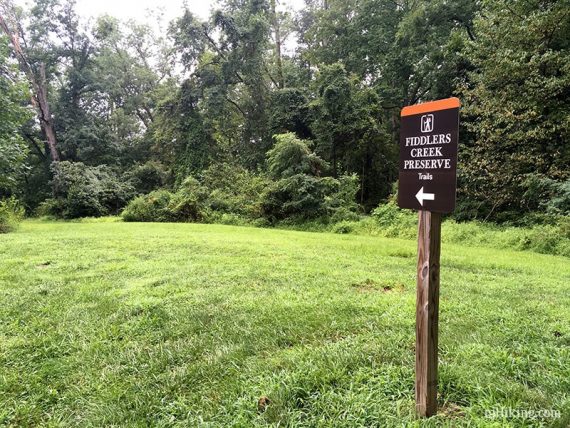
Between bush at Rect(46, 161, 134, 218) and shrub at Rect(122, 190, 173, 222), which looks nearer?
shrub at Rect(122, 190, 173, 222)

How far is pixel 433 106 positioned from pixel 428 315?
1.01 meters

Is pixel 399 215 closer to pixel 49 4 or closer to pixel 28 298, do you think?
pixel 28 298

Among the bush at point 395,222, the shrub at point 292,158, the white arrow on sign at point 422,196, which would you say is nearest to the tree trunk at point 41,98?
the shrub at point 292,158

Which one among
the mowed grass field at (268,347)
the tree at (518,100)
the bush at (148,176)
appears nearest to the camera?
the mowed grass field at (268,347)

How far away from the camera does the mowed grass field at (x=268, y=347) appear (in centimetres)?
197

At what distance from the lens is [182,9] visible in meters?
19.4

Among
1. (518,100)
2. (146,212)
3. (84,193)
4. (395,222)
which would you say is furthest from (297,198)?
(84,193)

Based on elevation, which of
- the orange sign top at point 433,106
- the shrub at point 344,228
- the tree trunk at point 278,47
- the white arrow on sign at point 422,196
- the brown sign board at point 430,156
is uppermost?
the tree trunk at point 278,47

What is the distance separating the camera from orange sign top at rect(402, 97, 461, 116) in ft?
5.49

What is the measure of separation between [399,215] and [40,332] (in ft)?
33.2

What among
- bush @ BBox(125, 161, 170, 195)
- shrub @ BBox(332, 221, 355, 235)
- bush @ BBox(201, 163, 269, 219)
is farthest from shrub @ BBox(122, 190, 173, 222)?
shrub @ BBox(332, 221, 355, 235)

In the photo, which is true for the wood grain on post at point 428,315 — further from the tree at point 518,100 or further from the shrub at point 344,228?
the tree at point 518,100

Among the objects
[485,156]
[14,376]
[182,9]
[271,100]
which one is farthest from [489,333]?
[182,9]

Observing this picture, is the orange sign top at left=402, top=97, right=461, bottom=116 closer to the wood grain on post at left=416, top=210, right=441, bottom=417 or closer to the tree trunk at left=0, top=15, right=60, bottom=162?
the wood grain on post at left=416, top=210, right=441, bottom=417
